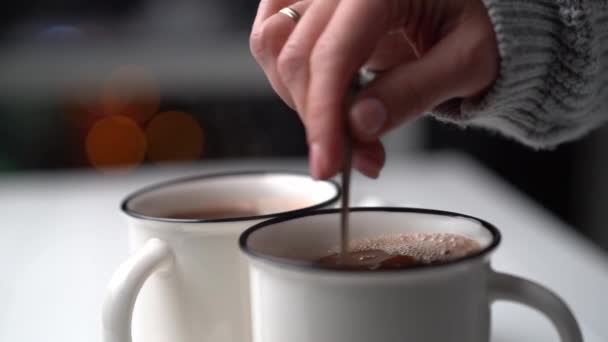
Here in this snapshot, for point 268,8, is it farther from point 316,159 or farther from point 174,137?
point 174,137

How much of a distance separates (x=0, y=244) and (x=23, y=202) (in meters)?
0.22

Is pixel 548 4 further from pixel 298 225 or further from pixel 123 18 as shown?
pixel 123 18

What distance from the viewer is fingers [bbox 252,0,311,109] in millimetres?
451

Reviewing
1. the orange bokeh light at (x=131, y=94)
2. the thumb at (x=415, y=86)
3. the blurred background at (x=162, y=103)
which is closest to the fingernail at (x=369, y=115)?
the thumb at (x=415, y=86)

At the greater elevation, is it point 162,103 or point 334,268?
point 334,268

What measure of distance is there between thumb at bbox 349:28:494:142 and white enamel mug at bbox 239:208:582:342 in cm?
8

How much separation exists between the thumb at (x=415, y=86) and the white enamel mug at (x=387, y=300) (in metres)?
0.08

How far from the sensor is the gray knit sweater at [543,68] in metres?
0.42

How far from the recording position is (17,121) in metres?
1.92

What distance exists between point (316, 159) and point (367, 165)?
47 mm

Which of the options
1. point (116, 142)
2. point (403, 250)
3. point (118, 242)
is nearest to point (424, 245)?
point (403, 250)

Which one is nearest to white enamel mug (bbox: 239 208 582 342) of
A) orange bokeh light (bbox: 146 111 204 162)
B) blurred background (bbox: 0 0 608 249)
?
blurred background (bbox: 0 0 608 249)

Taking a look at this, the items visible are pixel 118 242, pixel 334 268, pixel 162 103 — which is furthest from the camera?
pixel 162 103

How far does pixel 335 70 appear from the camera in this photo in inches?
14.4
